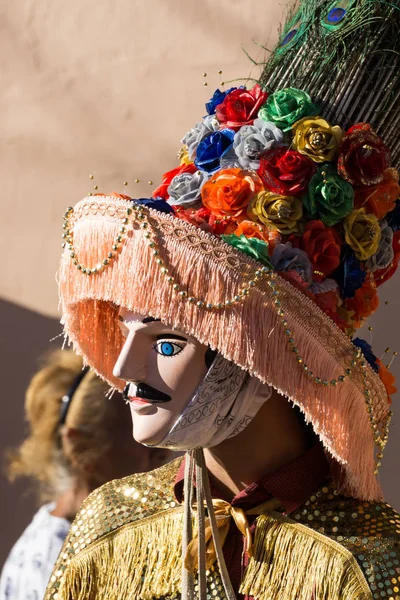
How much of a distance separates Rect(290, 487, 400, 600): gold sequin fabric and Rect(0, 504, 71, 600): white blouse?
1136 millimetres

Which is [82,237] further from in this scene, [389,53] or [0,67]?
[0,67]

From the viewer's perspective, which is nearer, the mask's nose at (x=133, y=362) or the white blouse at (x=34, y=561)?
the mask's nose at (x=133, y=362)

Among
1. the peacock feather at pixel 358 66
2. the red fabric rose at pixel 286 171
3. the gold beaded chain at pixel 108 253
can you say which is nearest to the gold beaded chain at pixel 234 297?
the gold beaded chain at pixel 108 253

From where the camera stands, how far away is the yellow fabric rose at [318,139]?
2.23m

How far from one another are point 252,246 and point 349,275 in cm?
26

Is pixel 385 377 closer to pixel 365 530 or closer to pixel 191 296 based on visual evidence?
pixel 365 530

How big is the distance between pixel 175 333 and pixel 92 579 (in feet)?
2.30

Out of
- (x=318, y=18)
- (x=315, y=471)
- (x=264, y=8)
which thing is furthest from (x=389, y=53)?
(x=264, y=8)

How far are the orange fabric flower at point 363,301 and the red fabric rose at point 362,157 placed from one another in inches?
9.6

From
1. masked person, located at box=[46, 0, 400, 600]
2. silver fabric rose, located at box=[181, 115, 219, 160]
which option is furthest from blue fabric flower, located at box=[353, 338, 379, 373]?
silver fabric rose, located at box=[181, 115, 219, 160]

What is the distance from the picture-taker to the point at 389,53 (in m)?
2.30

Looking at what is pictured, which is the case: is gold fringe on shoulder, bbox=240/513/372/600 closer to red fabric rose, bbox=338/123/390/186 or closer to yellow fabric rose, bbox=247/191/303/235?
yellow fabric rose, bbox=247/191/303/235

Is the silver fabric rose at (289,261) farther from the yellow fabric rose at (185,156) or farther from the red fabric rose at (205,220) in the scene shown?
the yellow fabric rose at (185,156)

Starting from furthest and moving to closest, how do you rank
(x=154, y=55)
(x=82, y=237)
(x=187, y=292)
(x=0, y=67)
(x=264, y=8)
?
(x=0, y=67) → (x=154, y=55) → (x=264, y=8) → (x=82, y=237) → (x=187, y=292)
